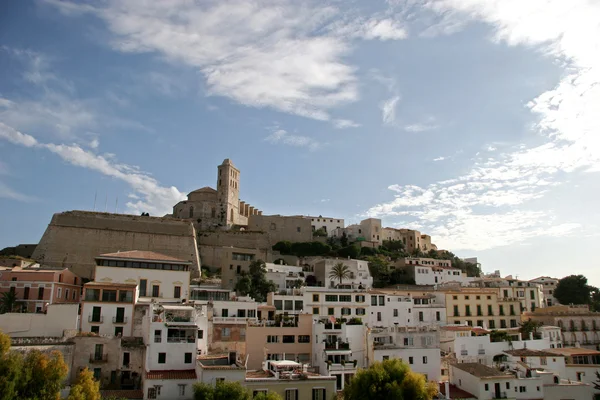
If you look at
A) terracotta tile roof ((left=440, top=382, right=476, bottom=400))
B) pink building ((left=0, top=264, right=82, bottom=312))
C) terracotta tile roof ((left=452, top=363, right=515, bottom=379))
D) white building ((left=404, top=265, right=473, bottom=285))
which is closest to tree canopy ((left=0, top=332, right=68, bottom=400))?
pink building ((left=0, top=264, right=82, bottom=312))

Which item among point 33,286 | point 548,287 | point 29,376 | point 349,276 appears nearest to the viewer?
point 29,376

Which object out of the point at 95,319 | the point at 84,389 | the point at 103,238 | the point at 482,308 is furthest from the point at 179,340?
the point at 103,238

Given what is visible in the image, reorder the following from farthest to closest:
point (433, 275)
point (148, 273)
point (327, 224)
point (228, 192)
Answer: point (327, 224), point (228, 192), point (433, 275), point (148, 273)

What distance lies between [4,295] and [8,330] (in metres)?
8.14

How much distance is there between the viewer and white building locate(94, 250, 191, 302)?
131 feet

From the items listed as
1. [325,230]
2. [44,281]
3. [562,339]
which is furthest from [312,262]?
[44,281]

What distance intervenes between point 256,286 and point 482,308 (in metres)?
20.3

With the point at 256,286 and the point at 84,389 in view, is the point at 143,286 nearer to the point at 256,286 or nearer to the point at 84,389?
the point at 256,286

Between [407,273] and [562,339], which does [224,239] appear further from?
[562,339]

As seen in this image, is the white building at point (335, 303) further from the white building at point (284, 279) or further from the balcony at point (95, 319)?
the balcony at point (95, 319)

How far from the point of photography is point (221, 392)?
2509cm

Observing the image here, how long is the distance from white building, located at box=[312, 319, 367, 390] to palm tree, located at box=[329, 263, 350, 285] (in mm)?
18169

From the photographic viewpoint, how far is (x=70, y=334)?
3116 cm

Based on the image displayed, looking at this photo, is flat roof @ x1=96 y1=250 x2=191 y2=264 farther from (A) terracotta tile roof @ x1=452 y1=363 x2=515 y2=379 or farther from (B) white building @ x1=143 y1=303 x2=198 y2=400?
(A) terracotta tile roof @ x1=452 y1=363 x2=515 y2=379
